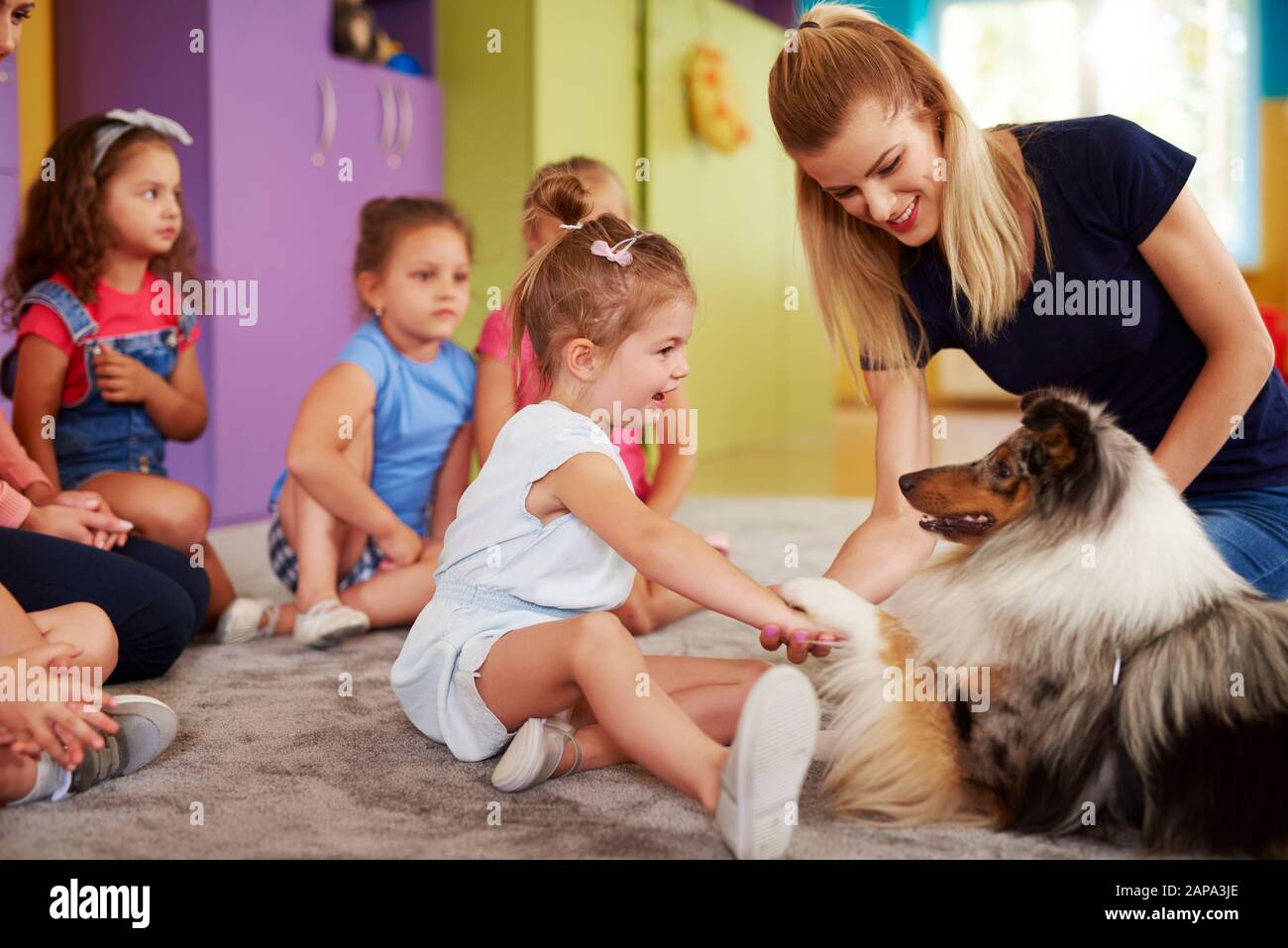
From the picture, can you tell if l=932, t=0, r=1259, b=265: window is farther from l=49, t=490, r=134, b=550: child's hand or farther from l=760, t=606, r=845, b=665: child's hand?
l=760, t=606, r=845, b=665: child's hand

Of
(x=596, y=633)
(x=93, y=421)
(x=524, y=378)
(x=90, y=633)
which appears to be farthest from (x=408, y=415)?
(x=596, y=633)

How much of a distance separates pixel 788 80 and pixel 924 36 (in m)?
8.27

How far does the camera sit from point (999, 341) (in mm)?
1987

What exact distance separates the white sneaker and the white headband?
3.60ft

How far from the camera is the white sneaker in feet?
7.96

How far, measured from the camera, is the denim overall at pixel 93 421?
2609mm

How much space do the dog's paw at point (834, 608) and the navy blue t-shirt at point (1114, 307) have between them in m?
0.62

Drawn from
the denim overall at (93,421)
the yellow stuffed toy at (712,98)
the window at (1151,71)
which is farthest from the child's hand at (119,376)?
the window at (1151,71)

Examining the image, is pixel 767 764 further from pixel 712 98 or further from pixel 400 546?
pixel 712 98

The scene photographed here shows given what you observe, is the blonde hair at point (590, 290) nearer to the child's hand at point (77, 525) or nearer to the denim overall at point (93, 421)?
the child's hand at point (77, 525)

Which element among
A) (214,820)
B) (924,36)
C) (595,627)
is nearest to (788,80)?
(595,627)
